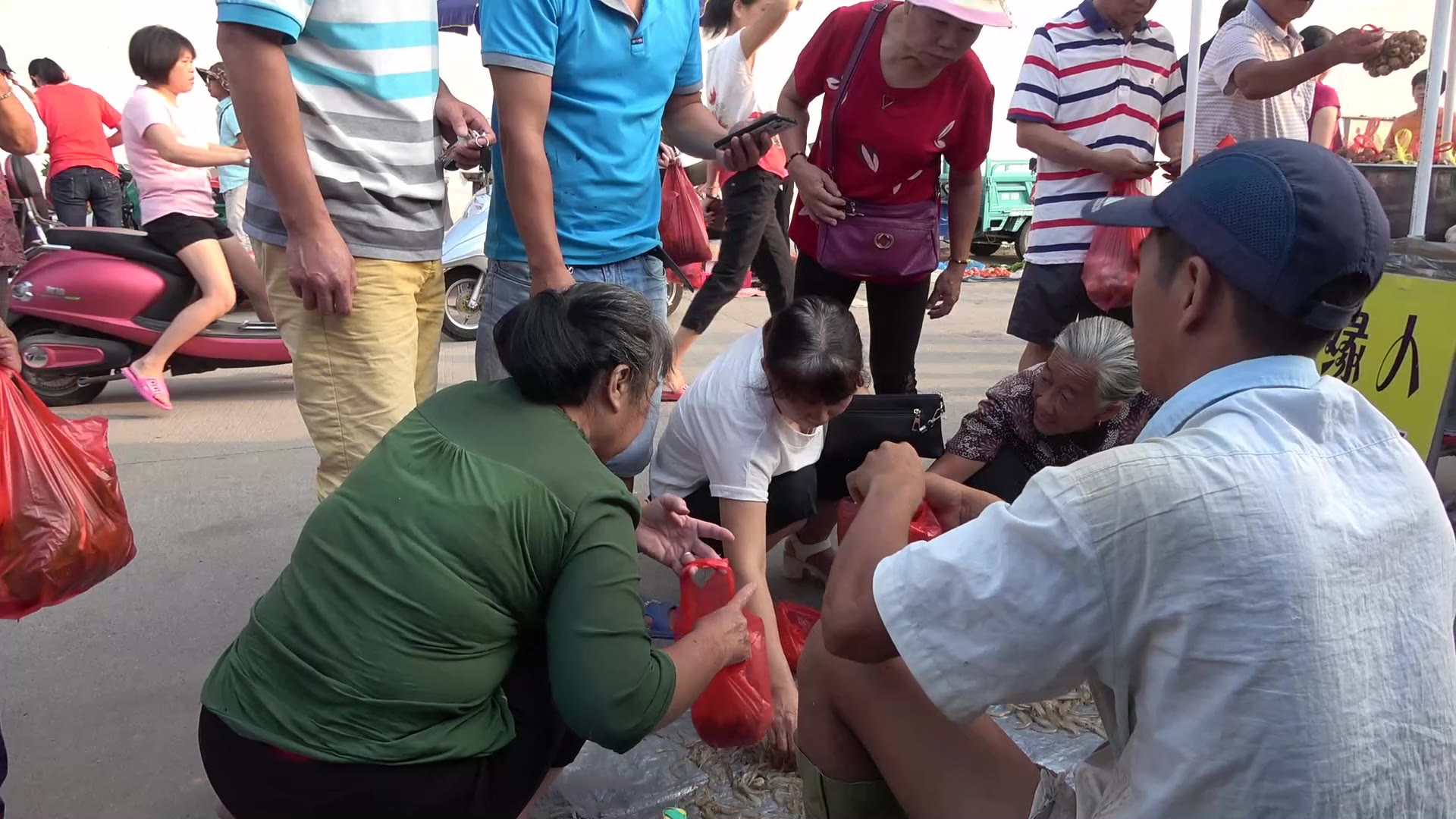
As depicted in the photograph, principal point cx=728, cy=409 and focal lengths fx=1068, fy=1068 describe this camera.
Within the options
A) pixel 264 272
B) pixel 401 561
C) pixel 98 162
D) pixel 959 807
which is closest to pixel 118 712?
pixel 264 272

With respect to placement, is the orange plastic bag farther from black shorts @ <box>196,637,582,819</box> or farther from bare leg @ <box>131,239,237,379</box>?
bare leg @ <box>131,239,237,379</box>

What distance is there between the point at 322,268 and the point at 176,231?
3.54 meters

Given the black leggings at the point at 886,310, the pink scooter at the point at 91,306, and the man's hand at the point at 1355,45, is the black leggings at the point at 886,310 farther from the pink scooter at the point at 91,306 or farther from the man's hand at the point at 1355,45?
the pink scooter at the point at 91,306

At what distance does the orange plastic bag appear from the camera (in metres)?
1.92

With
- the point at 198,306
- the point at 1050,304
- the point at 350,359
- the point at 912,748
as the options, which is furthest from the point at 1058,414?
the point at 198,306

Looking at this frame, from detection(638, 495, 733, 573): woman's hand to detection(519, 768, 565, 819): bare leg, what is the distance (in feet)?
1.49

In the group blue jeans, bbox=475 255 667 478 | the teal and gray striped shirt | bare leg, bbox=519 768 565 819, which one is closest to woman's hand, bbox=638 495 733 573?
blue jeans, bbox=475 255 667 478

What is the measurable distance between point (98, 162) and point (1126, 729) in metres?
8.90

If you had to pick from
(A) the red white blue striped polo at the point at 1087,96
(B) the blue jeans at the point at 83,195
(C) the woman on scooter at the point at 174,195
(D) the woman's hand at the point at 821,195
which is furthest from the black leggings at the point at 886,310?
(B) the blue jeans at the point at 83,195

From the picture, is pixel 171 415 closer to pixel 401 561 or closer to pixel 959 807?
pixel 401 561

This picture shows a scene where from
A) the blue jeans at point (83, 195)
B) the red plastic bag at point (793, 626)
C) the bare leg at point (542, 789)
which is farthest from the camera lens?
the blue jeans at point (83, 195)

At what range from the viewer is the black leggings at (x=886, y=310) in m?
3.39

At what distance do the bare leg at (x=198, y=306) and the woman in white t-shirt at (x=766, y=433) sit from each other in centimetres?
313

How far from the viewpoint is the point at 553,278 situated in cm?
223
